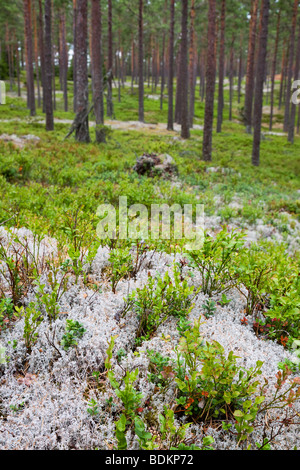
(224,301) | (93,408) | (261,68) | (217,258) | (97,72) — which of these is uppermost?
(261,68)

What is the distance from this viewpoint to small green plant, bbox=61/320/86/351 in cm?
240

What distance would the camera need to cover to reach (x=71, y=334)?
2.41m

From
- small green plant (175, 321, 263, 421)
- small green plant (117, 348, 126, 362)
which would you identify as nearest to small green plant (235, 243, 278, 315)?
small green plant (175, 321, 263, 421)

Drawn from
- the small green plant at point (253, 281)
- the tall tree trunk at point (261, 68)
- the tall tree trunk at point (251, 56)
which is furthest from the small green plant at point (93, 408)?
the tall tree trunk at point (251, 56)

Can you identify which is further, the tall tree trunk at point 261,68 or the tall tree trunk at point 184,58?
the tall tree trunk at point 184,58

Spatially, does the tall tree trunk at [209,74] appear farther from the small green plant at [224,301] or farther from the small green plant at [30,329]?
the small green plant at [30,329]

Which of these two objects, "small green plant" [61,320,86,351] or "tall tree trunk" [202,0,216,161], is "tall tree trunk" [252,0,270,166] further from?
"small green plant" [61,320,86,351]

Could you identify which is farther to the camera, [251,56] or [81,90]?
[251,56]

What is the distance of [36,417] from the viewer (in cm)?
193

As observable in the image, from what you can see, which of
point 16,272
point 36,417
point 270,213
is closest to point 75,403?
point 36,417

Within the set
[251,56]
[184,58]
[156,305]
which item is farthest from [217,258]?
[251,56]

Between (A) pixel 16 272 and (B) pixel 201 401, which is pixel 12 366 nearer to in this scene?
(A) pixel 16 272

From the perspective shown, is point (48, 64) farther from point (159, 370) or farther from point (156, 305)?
point (159, 370)

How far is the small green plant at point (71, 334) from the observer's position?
94.7 inches
